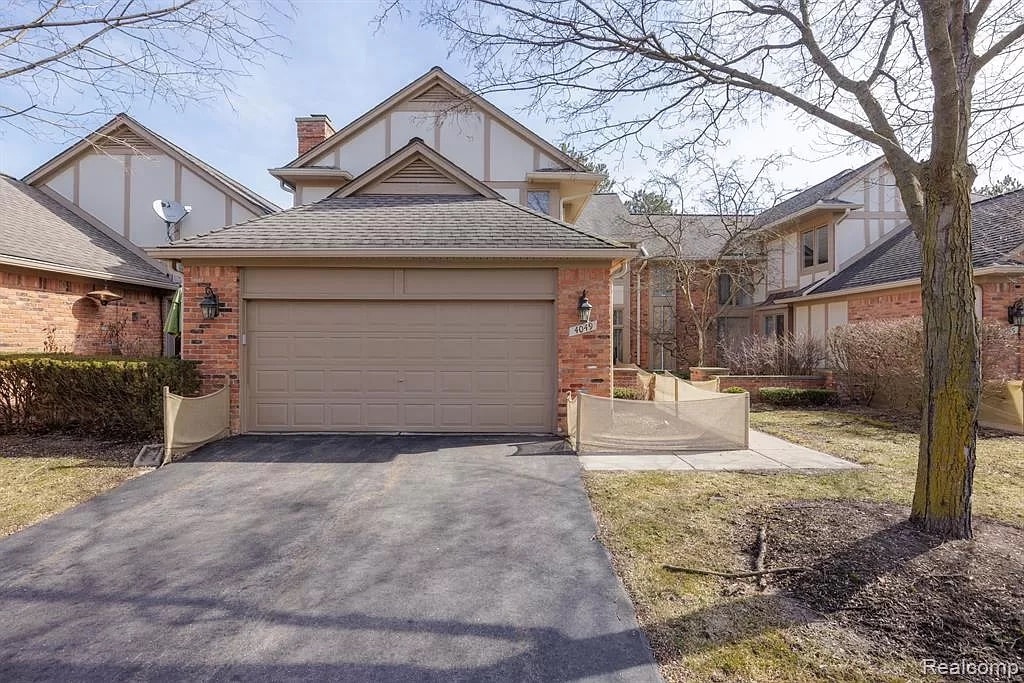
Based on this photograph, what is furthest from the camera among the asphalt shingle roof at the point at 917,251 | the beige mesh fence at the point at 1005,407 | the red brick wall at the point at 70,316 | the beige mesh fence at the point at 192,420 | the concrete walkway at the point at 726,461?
the asphalt shingle roof at the point at 917,251

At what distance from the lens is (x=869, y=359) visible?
11.6 metres

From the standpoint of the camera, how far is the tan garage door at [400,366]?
26.6 feet

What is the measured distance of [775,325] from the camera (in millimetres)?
19984

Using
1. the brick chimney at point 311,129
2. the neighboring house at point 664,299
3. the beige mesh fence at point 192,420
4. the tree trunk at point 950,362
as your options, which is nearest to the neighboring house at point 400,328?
the beige mesh fence at point 192,420

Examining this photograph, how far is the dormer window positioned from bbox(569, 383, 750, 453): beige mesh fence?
1315cm

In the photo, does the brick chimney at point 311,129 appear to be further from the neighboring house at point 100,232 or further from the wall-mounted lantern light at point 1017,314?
the wall-mounted lantern light at point 1017,314

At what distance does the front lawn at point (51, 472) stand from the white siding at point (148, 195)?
7.96 meters

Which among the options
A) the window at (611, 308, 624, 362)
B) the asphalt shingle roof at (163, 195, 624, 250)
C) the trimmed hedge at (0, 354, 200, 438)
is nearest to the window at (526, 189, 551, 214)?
the asphalt shingle roof at (163, 195, 624, 250)

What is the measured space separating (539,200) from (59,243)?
11.6 metres

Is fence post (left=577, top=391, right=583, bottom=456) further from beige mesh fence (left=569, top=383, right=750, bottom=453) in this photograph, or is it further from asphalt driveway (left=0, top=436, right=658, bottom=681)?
asphalt driveway (left=0, top=436, right=658, bottom=681)

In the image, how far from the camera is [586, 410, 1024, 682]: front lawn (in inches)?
107

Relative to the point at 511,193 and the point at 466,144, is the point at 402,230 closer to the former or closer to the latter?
the point at 511,193

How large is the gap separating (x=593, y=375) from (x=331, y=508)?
175 inches

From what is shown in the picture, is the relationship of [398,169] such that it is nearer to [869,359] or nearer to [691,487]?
[691,487]
